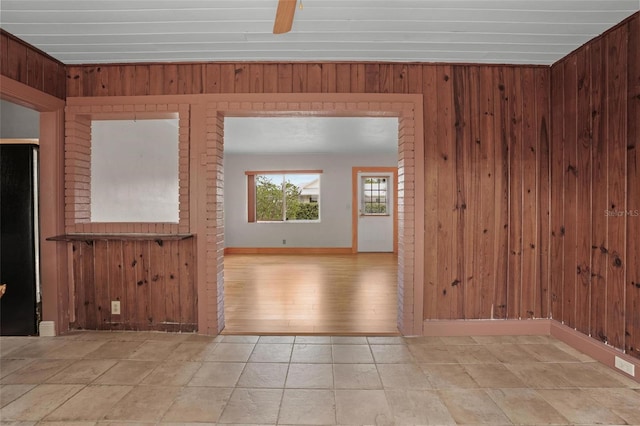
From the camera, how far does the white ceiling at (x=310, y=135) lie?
5215mm

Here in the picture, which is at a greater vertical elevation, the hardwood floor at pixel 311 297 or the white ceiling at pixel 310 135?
the white ceiling at pixel 310 135

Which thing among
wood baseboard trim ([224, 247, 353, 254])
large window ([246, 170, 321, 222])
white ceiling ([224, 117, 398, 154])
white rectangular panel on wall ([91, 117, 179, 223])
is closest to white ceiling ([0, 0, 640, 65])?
white rectangular panel on wall ([91, 117, 179, 223])

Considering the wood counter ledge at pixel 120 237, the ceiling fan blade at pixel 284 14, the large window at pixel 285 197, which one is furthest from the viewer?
the large window at pixel 285 197

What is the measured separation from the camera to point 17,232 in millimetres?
3014

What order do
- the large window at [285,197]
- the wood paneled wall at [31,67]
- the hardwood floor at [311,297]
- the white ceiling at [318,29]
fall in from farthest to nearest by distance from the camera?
the large window at [285,197] → the hardwood floor at [311,297] → the wood paneled wall at [31,67] → the white ceiling at [318,29]

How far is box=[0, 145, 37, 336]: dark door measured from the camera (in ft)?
9.86

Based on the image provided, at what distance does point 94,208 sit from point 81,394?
2.00 m

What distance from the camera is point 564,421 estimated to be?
179cm

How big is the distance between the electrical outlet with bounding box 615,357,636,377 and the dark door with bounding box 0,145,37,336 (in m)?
4.80

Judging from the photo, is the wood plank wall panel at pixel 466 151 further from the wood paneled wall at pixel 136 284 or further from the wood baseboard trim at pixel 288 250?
the wood baseboard trim at pixel 288 250

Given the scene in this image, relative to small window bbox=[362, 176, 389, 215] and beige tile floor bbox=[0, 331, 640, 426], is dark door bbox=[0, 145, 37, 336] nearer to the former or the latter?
beige tile floor bbox=[0, 331, 640, 426]

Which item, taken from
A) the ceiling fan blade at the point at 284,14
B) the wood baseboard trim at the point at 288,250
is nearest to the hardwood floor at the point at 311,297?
the wood baseboard trim at the point at 288,250

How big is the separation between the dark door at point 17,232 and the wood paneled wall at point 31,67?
0.62 meters

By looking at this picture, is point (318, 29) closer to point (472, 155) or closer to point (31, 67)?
→ point (472, 155)
